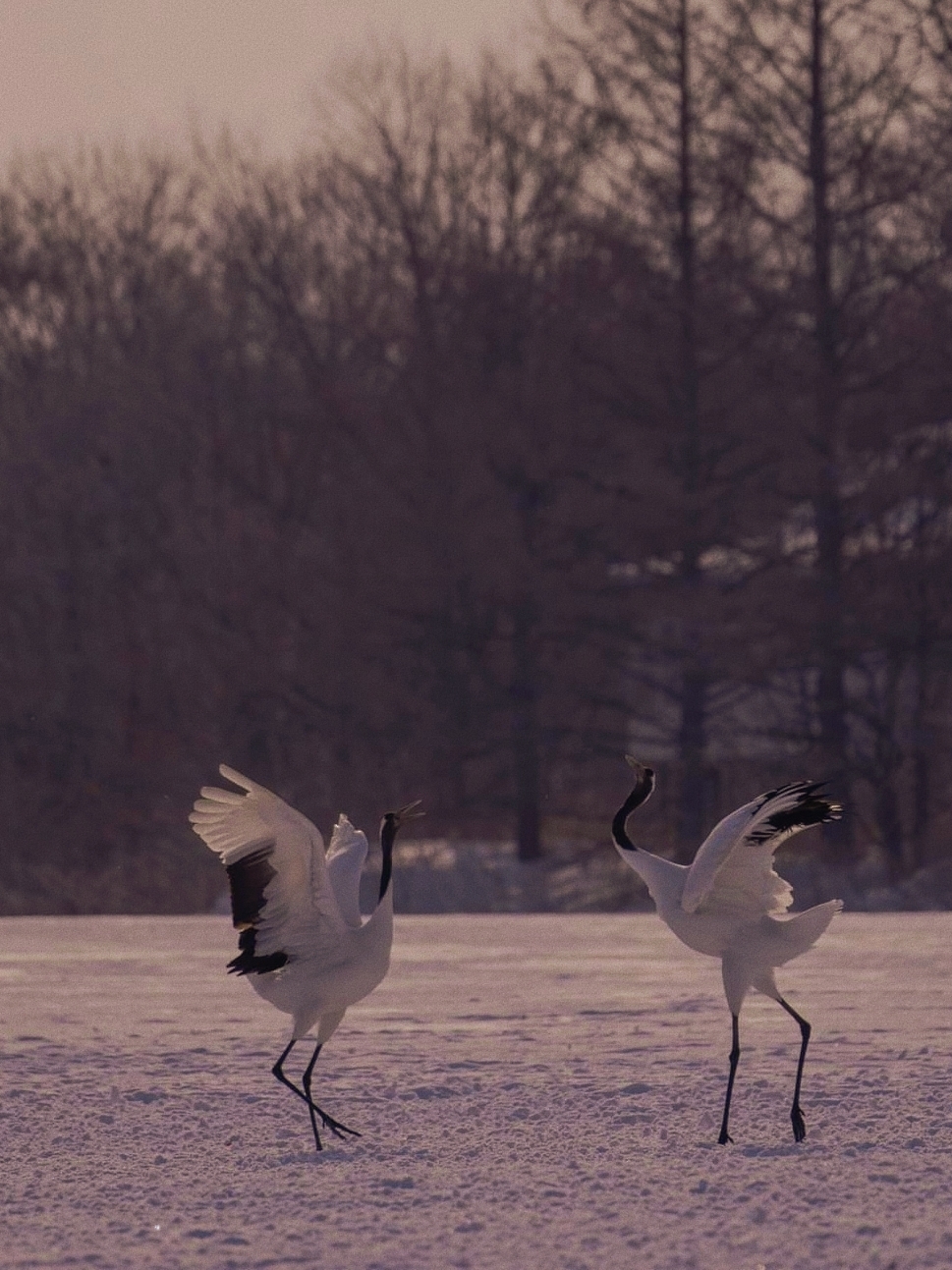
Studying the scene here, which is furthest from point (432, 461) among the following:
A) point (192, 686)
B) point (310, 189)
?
point (310, 189)

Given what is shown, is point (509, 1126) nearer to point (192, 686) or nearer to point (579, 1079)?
point (579, 1079)

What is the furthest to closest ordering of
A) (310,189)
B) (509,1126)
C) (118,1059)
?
(310,189), (118,1059), (509,1126)

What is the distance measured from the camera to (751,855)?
7.11 m

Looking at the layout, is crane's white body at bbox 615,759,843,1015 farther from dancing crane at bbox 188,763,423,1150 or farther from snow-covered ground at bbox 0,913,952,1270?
dancing crane at bbox 188,763,423,1150

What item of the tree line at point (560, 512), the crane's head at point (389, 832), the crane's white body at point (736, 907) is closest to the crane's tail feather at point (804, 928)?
the crane's white body at point (736, 907)

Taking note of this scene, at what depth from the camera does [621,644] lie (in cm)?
2725

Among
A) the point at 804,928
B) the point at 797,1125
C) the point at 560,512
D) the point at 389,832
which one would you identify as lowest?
the point at 797,1125

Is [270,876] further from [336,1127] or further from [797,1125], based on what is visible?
[797,1125]

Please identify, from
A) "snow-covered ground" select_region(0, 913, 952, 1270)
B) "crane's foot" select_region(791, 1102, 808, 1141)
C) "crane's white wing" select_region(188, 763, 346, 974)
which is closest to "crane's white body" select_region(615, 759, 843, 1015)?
"crane's foot" select_region(791, 1102, 808, 1141)

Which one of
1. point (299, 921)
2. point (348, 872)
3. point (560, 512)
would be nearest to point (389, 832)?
point (348, 872)

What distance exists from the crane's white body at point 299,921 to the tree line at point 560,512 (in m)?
15.8

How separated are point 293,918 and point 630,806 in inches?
48.5

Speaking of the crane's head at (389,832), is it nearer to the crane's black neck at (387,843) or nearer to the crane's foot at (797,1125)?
the crane's black neck at (387,843)

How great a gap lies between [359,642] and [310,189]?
31.3ft
